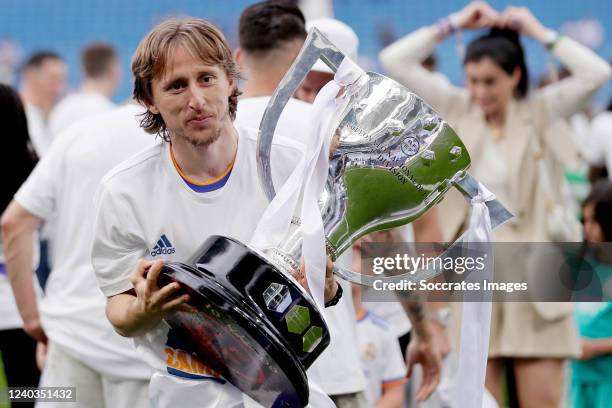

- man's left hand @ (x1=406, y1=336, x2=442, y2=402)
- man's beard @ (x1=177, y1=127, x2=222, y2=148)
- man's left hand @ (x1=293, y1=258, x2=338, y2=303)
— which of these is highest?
man's beard @ (x1=177, y1=127, x2=222, y2=148)

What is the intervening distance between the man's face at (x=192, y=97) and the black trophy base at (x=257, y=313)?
326 mm

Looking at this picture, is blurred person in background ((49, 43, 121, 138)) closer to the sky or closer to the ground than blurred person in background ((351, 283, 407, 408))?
closer to the sky

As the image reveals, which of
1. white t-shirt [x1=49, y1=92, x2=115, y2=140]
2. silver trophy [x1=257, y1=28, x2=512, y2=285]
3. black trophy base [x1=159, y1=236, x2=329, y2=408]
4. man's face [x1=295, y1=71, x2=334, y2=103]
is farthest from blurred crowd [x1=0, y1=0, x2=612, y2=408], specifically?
white t-shirt [x1=49, y1=92, x2=115, y2=140]

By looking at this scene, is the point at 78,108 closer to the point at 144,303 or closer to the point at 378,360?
the point at 378,360

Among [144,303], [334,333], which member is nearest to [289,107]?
[334,333]

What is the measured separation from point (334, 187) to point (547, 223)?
8.98 ft

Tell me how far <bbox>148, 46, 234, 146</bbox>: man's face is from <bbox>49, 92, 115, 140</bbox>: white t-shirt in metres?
5.16

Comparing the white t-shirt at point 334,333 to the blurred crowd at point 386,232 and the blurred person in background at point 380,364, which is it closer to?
the blurred crowd at point 386,232

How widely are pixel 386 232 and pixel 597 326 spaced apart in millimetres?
1653

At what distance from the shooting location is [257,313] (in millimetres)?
2385

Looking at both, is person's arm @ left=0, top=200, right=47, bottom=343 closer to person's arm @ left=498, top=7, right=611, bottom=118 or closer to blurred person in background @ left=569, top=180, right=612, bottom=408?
blurred person in background @ left=569, top=180, right=612, bottom=408

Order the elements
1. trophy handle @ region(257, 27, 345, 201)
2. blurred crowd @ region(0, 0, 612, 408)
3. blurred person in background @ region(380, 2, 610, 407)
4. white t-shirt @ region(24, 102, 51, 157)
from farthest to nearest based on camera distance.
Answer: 1. white t-shirt @ region(24, 102, 51, 157)
2. blurred person in background @ region(380, 2, 610, 407)
3. blurred crowd @ region(0, 0, 612, 408)
4. trophy handle @ region(257, 27, 345, 201)

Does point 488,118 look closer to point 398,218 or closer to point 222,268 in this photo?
point 398,218

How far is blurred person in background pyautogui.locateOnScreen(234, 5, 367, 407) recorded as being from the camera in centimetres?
347
